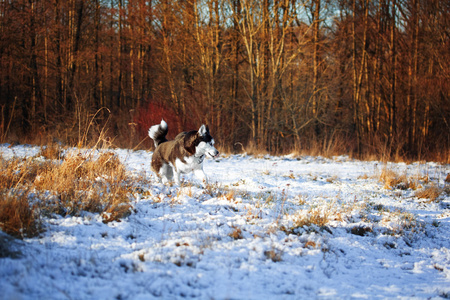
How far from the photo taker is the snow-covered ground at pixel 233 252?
8.26ft

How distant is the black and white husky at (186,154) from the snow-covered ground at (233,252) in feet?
1.84

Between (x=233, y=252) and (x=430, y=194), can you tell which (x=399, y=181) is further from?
(x=233, y=252)

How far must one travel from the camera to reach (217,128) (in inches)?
610

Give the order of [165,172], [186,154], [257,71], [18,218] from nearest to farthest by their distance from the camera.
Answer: [18,218] → [186,154] → [165,172] → [257,71]

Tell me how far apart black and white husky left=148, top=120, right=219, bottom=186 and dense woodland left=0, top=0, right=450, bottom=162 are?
758 cm

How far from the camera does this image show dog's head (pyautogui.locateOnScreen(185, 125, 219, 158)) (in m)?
5.74

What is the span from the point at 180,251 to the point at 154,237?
606 millimetres

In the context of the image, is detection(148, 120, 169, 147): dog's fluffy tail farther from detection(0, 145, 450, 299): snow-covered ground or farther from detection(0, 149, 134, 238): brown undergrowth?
detection(0, 149, 134, 238): brown undergrowth

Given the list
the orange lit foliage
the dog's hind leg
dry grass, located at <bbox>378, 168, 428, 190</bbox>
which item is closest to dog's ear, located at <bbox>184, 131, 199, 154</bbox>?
the dog's hind leg

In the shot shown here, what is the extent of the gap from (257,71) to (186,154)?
34.3ft

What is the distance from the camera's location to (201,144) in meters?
5.75

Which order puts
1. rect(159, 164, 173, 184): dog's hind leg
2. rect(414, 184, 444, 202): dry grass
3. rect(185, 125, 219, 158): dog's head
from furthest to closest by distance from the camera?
rect(159, 164, 173, 184): dog's hind leg, rect(414, 184, 444, 202): dry grass, rect(185, 125, 219, 158): dog's head

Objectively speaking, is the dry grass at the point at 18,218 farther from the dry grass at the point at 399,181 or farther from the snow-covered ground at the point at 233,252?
the dry grass at the point at 399,181

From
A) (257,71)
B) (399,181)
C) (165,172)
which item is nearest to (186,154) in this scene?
(165,172)
